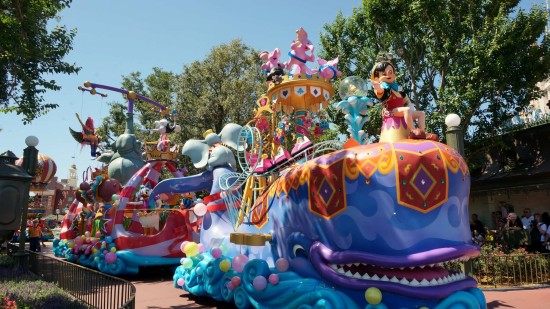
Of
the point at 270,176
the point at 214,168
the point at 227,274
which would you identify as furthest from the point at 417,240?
the point at 214,168

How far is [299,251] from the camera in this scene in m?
6.31

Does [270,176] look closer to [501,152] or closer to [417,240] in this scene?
[417,240]

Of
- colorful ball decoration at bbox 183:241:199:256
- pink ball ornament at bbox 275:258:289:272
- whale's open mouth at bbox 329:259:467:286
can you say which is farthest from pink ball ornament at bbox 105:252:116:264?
whale's open mouth at bbox 329:259:467:286

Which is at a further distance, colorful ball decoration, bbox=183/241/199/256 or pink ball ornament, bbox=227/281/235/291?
colorful ball decoration, bbox=183/241/199/256

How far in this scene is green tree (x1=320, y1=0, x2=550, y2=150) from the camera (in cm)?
1245

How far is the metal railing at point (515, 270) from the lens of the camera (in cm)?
1001

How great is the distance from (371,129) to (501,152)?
4.96 m

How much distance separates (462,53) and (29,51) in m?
12.0

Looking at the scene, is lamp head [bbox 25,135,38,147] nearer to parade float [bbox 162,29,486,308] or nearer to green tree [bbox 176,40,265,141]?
parade float [bbox 162,29,486,308]

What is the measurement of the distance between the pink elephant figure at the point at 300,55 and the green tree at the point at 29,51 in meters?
5.96

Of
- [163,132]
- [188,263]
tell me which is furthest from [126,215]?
[188,263]

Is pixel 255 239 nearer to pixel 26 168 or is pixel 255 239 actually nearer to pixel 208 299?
pixel 208 299

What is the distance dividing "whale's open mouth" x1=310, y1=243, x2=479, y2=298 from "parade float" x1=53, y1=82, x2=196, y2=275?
7612 mm

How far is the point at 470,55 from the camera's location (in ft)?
41.2
